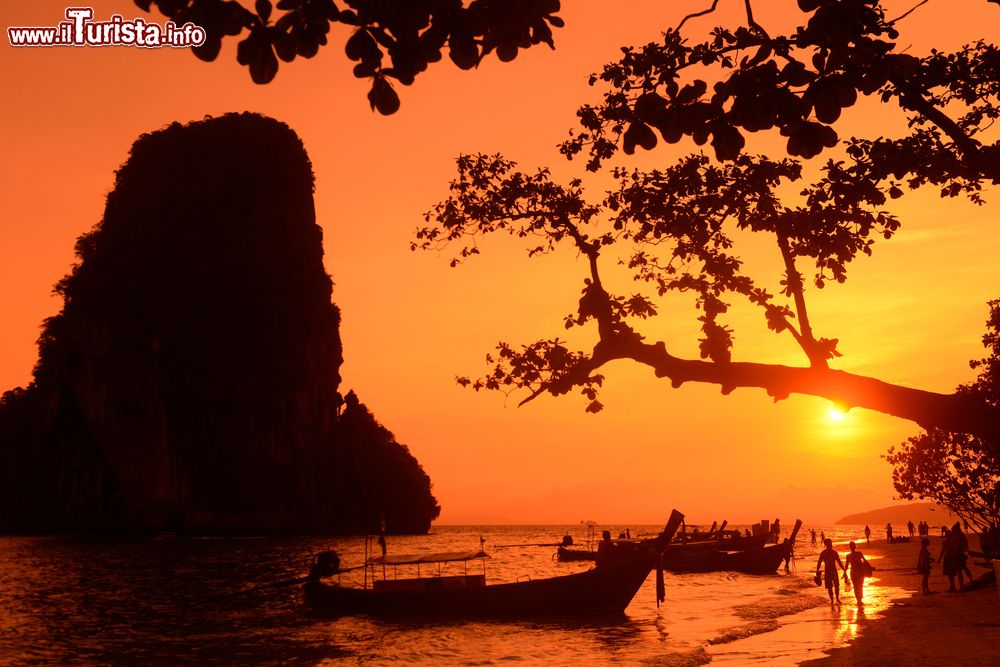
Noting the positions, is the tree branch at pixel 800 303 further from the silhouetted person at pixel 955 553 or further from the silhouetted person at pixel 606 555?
the silhouetted person at pixel 606 555

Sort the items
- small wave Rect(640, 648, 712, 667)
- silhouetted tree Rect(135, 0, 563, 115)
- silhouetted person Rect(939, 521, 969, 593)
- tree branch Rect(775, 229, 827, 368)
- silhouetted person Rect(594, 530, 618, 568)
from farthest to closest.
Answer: silhouetted person Rect(594, 530, 618, 568), silhouetted person Rect(939, 521, 969, 593), small wave Rect(640, 648, 712, 667), tree branch Rect(775, 229, 827, 368), silhouetted tree Rect(135, 0, 563, 115)

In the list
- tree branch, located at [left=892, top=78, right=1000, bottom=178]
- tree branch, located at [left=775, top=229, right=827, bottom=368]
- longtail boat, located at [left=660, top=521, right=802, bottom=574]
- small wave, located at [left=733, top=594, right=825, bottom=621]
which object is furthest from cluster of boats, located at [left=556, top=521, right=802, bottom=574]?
tree branch, located at [left=892, top=78, right=1000, bottom=178]

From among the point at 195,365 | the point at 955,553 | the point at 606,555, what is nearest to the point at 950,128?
the point at 955,553

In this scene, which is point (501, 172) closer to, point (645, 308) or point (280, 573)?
point (645, 308)

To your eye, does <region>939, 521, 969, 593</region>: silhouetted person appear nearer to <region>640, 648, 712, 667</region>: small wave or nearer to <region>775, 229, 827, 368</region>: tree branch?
<region>640, 648, 712, 667</region>: small wave

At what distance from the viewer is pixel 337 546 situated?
268ft

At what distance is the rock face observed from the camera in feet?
291

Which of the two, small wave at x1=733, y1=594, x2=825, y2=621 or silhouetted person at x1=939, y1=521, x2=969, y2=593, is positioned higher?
silhouetted person at x1=939, y1=521, x2=969, y2=593

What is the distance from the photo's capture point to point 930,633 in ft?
52.5

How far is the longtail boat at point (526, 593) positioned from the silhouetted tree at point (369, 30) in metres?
23.4

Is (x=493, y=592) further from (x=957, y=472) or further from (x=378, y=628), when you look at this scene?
(x=957, y=472)

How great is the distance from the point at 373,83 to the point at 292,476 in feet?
327

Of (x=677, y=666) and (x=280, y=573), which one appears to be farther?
(x=280, y=573)

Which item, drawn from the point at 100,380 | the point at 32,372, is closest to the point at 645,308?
the point at 100,380
